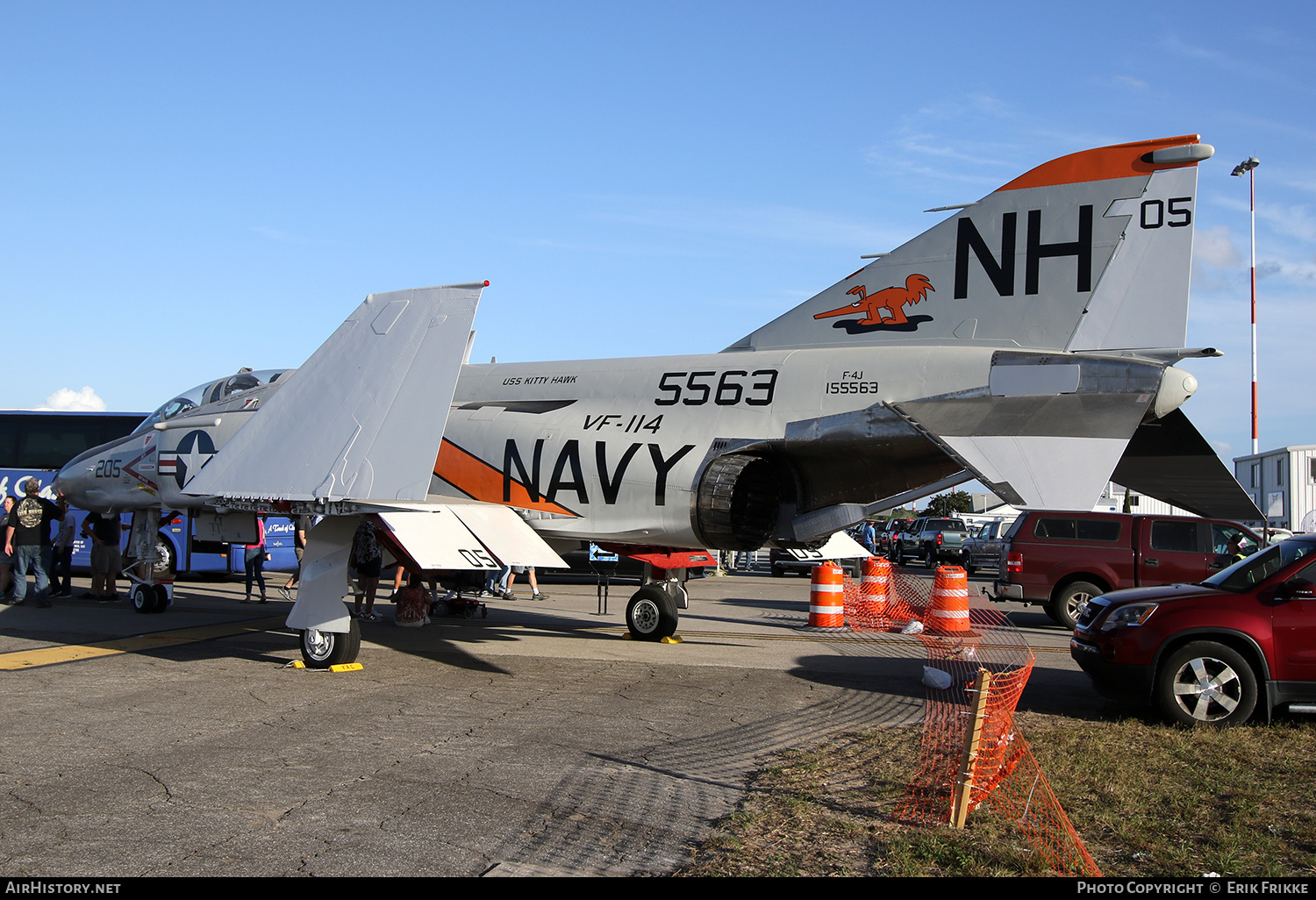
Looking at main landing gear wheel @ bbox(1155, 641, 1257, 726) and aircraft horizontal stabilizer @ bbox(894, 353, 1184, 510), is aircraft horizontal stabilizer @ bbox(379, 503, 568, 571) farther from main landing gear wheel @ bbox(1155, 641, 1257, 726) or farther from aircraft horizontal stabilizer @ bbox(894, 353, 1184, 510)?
main landing gear wheel @ bbox(1155, 641, 1257, 726)

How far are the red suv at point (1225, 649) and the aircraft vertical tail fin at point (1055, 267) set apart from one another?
2586 mm

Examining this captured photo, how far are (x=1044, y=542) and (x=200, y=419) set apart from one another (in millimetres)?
13468

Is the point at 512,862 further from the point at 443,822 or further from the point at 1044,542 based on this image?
the point at 1044,542

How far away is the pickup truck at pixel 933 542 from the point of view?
1337 inches

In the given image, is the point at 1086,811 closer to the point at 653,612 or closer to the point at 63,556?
the point at 653,612

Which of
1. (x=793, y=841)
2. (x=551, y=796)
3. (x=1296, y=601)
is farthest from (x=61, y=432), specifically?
(x=1296, y=601)

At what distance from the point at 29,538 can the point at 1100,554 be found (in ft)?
58.1

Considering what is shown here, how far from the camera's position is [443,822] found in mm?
5031

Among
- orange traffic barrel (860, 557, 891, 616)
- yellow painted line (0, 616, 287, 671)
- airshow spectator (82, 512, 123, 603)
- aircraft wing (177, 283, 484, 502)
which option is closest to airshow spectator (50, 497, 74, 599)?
airshow spectator (82, 512, 123, 603)

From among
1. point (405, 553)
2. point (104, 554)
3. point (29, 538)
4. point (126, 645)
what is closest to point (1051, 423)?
point (405, 553)

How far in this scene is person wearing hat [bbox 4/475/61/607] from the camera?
15.1 meters

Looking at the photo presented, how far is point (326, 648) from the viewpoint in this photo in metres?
9.94

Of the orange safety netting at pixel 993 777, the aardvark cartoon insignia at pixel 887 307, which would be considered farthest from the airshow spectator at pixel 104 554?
the orange safety netting at pixel 993 777

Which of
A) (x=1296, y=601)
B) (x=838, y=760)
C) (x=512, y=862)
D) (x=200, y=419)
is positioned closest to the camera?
(x=512, y=862)
